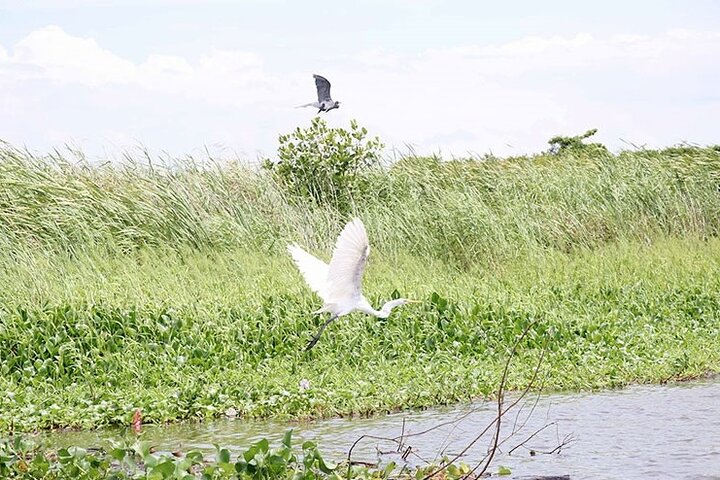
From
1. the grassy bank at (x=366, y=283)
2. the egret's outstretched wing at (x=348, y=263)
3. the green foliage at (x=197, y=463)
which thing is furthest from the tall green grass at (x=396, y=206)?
the green foliage at (x=197, y=463)

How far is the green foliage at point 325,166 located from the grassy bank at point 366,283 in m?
0.32

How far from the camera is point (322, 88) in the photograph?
12.4 m

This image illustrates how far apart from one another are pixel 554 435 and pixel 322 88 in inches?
249

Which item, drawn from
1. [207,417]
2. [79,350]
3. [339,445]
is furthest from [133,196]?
[339,445]

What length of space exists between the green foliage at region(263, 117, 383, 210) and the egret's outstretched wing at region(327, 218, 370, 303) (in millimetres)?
8135

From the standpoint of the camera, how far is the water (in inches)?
245

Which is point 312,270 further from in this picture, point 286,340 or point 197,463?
point 197,463

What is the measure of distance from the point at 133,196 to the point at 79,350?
224 inches

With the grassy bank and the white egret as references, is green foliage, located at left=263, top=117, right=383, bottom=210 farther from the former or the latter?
the white egret

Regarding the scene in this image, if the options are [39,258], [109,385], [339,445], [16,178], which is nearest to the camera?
[339,445]

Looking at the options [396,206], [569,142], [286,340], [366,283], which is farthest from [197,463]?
[569,142]

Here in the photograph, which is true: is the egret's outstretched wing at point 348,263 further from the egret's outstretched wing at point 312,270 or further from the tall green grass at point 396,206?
the tall green grass at point 396,206

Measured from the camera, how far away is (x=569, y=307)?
10.6 m

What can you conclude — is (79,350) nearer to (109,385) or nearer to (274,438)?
(109,385)
